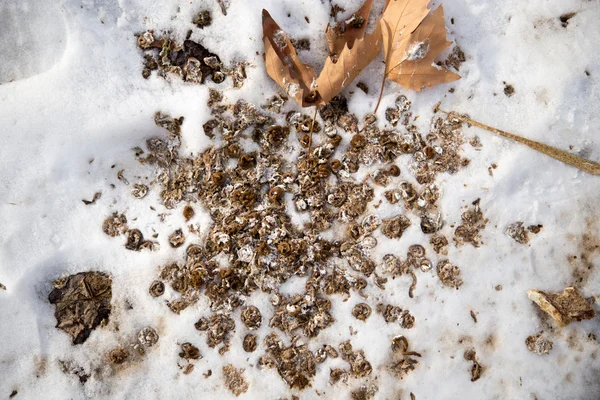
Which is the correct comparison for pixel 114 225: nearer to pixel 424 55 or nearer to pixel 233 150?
pixel 233 150

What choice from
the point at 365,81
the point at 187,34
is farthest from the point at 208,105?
the point at 365,81

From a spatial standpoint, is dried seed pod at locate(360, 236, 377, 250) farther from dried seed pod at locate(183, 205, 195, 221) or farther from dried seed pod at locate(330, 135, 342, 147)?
dried seed pod at locate(183, 205, 195, 221)

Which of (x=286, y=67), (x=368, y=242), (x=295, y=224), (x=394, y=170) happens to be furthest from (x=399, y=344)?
(x=286, y=67)

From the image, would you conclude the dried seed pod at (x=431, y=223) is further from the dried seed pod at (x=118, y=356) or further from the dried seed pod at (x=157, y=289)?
the dried seed pod at (x=118, y=356)

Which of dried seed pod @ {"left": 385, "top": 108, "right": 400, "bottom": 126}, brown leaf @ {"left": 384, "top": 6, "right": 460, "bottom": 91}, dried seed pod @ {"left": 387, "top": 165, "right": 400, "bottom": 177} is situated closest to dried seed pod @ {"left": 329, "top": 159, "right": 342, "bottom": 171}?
dried seed pod @ {"left": 387, "top": 165, "right": 400, "bottom": 177}

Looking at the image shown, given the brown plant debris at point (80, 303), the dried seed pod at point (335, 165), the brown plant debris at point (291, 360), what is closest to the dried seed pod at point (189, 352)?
the brown plant debris at point (291, 360)

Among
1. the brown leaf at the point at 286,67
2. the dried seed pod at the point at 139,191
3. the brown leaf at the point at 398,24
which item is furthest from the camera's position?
the dried seed pod at the point at 139,191
